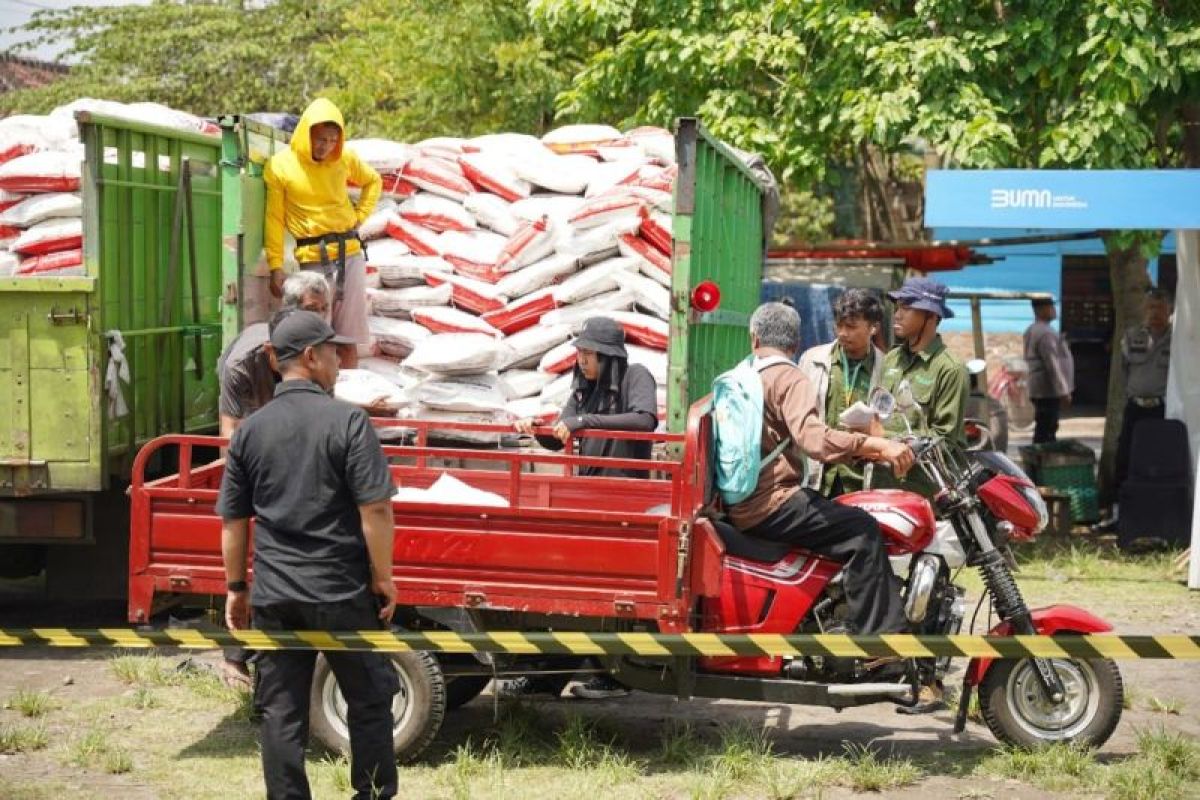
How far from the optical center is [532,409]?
8875 mm

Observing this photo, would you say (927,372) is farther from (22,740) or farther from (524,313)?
(22,740)

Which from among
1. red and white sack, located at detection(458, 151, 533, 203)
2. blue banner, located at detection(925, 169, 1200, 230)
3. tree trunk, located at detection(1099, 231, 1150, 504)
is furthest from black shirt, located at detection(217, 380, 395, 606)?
tree trunk, located at detection(1099, 231, 1150, 504)

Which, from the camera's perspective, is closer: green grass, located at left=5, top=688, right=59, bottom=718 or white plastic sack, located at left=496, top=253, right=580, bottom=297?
green grass, located at left=5, top=688, right=59, bottom=718

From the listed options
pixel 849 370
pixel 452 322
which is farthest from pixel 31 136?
pixel 849 370

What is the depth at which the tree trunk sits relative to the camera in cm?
1377

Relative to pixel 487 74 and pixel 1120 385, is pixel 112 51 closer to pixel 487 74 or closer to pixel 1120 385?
pixel 487 74

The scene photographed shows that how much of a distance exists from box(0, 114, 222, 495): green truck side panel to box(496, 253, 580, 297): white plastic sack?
178cm

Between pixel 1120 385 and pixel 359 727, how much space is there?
1000 cm

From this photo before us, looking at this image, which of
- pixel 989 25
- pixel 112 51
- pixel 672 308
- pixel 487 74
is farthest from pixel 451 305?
pixel 112 51

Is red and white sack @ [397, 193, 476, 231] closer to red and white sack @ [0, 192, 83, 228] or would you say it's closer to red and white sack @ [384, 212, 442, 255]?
red and white sack @ [384, 212, 442, 255]

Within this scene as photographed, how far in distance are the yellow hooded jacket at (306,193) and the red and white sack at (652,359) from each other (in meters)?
1.57

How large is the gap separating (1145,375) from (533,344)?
5.98 m

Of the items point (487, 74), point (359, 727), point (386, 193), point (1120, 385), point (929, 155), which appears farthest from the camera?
point (929, 155)

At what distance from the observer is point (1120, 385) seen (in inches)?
550
